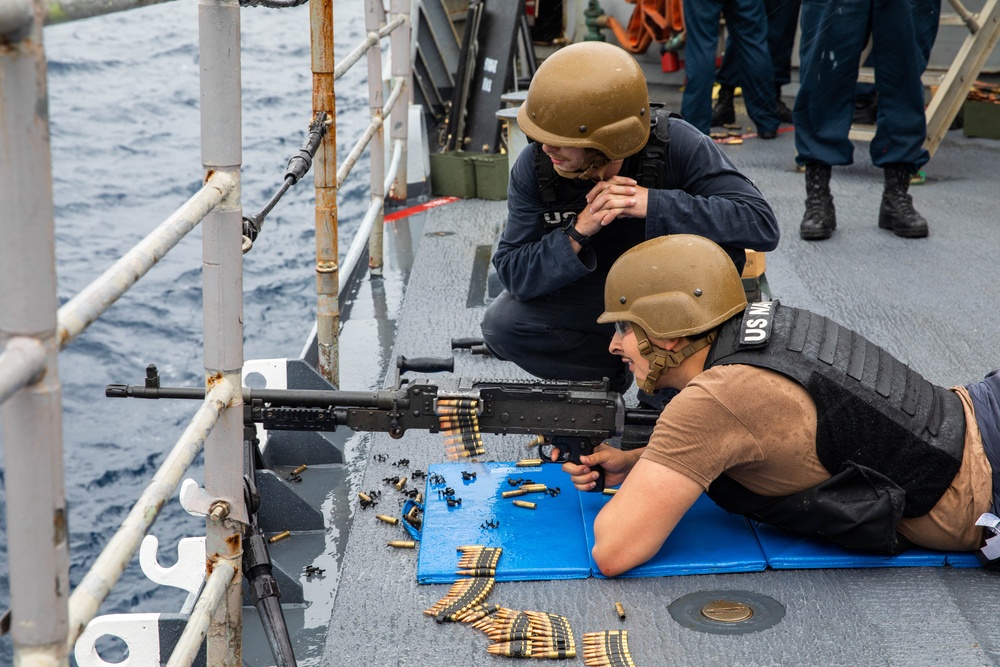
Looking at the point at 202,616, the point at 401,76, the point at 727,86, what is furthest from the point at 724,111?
the point at 202,616

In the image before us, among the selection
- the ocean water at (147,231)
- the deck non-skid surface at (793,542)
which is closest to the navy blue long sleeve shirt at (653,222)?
the deck non-skid surface at (793,542)

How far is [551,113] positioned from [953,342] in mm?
2052

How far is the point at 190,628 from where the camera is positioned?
195cm

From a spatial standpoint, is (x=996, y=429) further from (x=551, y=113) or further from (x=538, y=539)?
(x=551, y=113)

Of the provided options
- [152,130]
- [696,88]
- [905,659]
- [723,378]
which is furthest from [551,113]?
[152,130]

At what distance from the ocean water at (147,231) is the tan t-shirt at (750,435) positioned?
1443 millimetres

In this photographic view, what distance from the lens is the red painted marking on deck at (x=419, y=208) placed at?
21.6ft

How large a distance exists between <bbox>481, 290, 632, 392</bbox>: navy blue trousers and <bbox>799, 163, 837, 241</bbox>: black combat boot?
218 cm

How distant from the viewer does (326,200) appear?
154 inches

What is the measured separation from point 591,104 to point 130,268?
1.83m

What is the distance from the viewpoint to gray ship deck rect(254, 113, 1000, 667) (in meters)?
2.48

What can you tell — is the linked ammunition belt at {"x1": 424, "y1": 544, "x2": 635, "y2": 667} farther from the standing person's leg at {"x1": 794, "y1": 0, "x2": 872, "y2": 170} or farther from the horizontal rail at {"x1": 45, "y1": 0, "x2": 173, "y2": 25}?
the standing person's leg at {"x1": 794, "y1": 0, "x2": 872, "y2": 170}

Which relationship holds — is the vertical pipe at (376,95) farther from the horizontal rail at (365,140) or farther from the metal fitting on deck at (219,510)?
the metal fitting on deck at (219,510)

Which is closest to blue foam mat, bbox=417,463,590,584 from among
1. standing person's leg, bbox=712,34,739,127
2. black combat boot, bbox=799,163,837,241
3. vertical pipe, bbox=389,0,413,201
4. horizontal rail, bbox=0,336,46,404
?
horizontal rail, bbox=0,336,46,404
